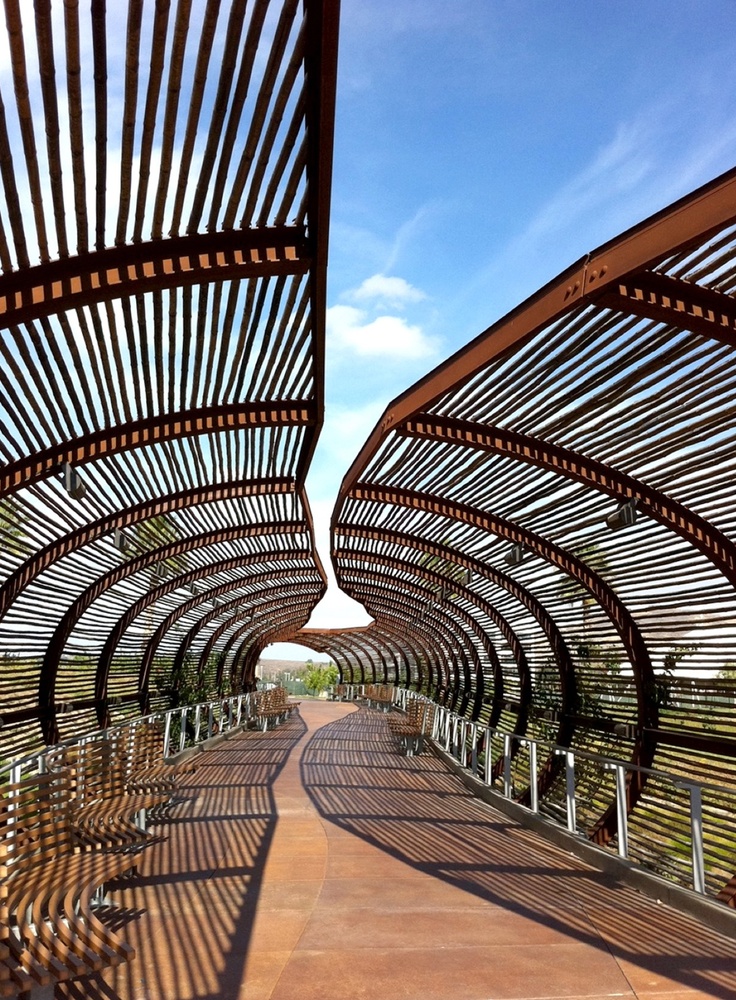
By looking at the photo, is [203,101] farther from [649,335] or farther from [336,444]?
[336,444]

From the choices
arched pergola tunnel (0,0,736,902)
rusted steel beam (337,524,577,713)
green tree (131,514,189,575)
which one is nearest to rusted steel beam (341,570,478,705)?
arched pergola tunnel (0,0,736,902)

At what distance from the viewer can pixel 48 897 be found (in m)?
4.27

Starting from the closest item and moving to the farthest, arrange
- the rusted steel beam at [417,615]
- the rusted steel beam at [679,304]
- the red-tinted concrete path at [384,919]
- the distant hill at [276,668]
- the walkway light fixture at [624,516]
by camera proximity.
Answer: the red-tinted concrete path at [384,919] → the rusted steel beam at [679,304] → the walkway light fixture at [624,516] → the rusted steel beam at [417,615] → the distant hill at [276,668]

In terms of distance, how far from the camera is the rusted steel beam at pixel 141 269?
525 cm

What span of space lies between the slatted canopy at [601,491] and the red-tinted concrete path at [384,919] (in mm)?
2958

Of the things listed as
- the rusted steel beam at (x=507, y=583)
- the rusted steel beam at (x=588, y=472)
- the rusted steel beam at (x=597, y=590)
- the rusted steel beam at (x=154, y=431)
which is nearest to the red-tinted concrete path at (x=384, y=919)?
the rusted steel beam at (x=597, y=590)

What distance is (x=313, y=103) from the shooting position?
4.40 metres

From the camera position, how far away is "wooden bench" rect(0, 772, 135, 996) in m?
3.37

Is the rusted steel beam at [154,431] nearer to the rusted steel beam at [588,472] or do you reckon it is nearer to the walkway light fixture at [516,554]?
the rusted steel beam at [588,472]

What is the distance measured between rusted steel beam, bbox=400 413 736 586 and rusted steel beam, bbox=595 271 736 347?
327cm

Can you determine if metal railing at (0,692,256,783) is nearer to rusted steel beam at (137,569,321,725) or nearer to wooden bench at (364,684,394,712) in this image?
rusted steel beam at (137,569,321,725)

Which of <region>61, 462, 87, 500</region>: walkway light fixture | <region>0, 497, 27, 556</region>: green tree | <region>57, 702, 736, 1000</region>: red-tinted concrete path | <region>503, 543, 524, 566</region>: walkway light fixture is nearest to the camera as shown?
<region>57, 702, 736, 1000</region>: red-tinted concrete path

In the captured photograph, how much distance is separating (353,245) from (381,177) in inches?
38.8

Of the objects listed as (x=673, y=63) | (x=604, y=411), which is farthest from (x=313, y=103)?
(x=604, y=411)
